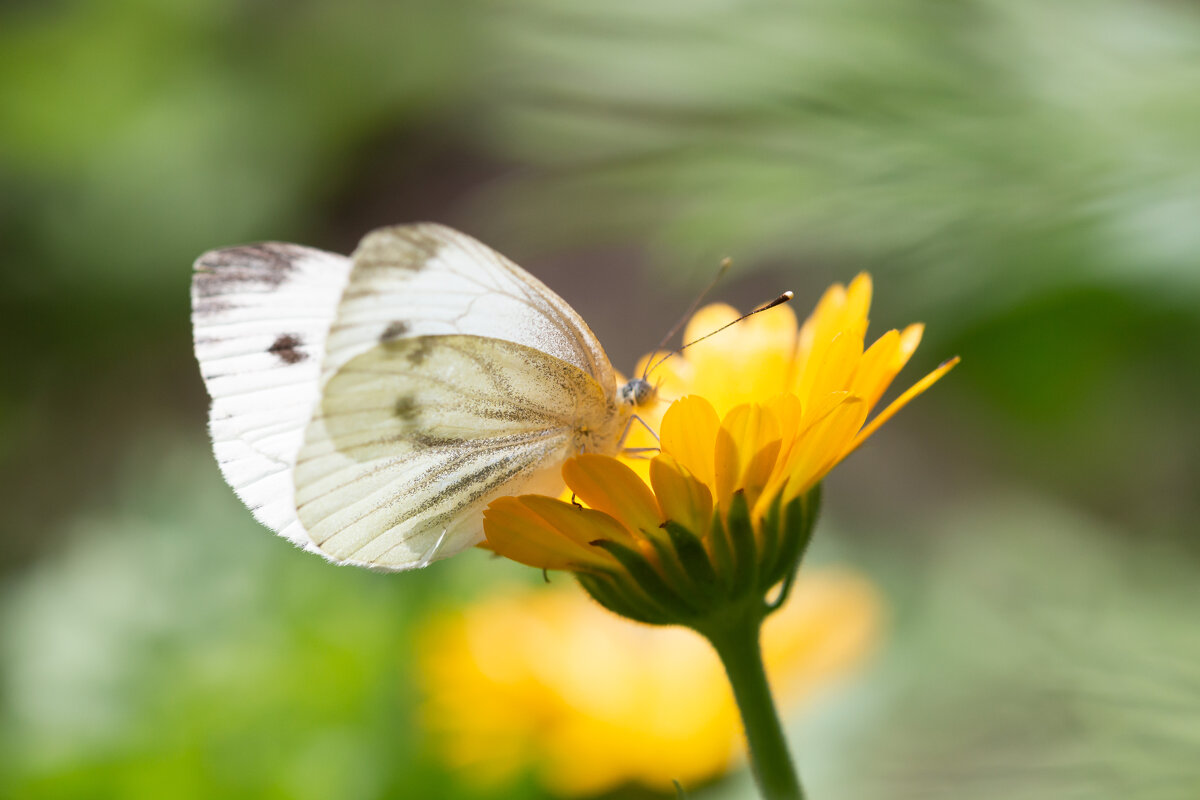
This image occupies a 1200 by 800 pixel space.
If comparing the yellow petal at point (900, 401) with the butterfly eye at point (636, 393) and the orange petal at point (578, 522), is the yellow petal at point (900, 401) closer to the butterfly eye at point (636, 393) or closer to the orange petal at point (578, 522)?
the orange petal at point (578, 522)

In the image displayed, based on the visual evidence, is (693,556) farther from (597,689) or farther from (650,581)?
(597,689)

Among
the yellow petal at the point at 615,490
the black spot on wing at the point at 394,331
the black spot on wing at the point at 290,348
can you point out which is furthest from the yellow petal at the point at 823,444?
the black spot on wing at the point at 290,348

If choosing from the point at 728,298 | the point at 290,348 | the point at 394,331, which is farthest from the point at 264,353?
the point at 728,298

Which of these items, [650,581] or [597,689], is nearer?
[650,581]

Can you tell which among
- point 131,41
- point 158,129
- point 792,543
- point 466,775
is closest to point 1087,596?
point 792,543

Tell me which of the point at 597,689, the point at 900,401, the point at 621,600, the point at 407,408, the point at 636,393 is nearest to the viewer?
the point at 900,401

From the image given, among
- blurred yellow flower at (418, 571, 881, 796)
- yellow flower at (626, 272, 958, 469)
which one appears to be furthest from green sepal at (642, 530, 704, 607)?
blurred yellow flower at (418, 571, 881, 796)
